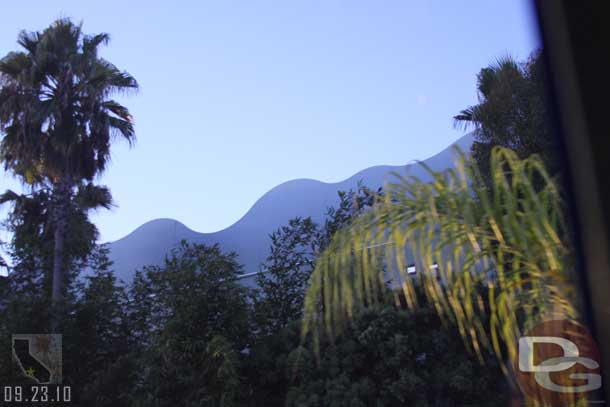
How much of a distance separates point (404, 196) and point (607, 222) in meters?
1.05

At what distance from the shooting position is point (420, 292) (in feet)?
31.5

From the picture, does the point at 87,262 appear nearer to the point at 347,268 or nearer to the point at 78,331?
the point at 78,331

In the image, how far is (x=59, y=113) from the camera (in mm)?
14469

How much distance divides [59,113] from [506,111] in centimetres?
941

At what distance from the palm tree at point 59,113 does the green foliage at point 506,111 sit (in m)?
7.95

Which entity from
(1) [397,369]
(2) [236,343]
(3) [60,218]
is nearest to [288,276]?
(2) [236,343]

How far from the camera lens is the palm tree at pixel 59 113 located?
47.5 ft

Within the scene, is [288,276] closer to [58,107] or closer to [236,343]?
[236,343]

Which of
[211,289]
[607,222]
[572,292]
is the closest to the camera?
[572,292]

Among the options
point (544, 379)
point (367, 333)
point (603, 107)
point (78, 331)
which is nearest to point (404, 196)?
point (603, 107)

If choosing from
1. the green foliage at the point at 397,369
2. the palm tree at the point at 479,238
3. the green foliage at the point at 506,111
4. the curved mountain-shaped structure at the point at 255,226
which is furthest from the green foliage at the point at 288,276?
the palm tree at the point at 479,238

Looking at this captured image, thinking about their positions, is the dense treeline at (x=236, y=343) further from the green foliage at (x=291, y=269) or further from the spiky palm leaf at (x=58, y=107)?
the spiky palm leaf at (x=58, y=107)

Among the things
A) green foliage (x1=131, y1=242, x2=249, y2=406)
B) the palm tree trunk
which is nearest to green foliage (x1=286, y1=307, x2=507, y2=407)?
green foliage (x1=131, y1=242, x2=249, y2=406)

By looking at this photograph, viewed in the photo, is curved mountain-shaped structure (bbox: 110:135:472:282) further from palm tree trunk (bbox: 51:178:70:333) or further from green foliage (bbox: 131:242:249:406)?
green foliage (bbox: 131:242:249:406)
